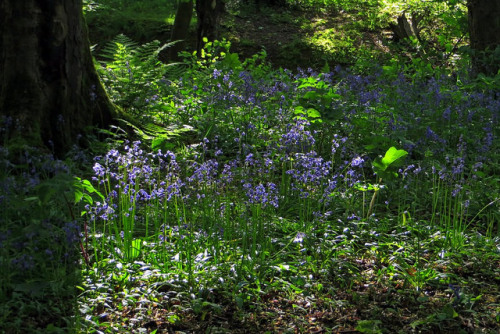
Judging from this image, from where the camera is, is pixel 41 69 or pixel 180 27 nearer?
pixel 41 69

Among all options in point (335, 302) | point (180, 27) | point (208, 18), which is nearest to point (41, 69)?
point (335, 302)

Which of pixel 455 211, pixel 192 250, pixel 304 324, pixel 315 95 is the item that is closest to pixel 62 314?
pixel 192 250

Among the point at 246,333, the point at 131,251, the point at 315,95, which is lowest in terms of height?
the point at 246,333

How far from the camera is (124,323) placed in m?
3.00

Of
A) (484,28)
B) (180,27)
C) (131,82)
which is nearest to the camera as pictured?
(131,82)

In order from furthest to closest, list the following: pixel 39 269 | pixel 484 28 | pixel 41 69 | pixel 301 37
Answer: pixel 301 37, pixel 484 28, pixel 41 69, pixel 39 269

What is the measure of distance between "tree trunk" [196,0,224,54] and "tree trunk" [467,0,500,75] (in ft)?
13.7

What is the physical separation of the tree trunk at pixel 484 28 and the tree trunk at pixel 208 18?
4.19 m

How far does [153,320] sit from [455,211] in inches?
99.1

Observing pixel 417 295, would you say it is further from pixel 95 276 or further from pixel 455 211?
pixel 95 276

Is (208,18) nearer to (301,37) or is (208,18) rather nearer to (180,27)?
(180,27)

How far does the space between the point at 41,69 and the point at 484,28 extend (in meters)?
6.32

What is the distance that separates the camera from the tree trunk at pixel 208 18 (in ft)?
30.7

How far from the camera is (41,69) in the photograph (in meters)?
4.85
